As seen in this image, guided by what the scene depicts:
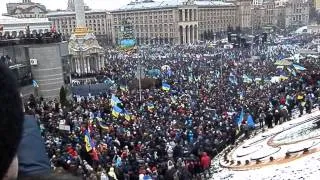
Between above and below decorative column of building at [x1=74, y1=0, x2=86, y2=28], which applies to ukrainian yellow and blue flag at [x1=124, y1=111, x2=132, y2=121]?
below

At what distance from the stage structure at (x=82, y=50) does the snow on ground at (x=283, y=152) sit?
1214 inches

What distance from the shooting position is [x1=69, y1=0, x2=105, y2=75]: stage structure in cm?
4716

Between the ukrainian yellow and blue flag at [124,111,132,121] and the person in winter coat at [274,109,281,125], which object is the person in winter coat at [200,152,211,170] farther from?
the person in winter coat at [274,109,281,125]

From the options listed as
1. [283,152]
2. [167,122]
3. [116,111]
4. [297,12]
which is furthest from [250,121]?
[297,12]

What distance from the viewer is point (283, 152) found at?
1472cm

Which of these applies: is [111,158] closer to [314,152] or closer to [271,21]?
[314,152]

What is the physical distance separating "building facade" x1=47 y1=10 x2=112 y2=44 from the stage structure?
80129 millimetres

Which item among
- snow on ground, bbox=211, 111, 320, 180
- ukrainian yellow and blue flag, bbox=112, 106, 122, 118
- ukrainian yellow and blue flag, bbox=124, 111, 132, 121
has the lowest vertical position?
snow on ground, bbox=211, 111, 320, 180

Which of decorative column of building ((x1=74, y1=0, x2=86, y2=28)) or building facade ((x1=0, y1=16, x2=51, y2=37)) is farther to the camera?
building facade ((x1=0, y1=16, x2=51, y2=37))

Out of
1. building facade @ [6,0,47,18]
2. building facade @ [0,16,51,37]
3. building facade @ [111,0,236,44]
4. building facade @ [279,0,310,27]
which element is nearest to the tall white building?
building facade @ [279,0,310,27]

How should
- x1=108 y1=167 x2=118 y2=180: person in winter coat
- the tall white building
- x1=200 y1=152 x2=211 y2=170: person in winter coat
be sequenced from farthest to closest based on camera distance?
the tall white building
x1=200 y1=152 x2=211 y2=170: person in winter coat
x1=108 y1=167 x2=118 y2=180: person in winter coat

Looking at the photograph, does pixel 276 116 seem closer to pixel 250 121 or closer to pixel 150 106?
pixel 250 121

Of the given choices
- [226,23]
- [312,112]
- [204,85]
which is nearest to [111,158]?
[312,112]

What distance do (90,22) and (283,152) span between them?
127 metres
